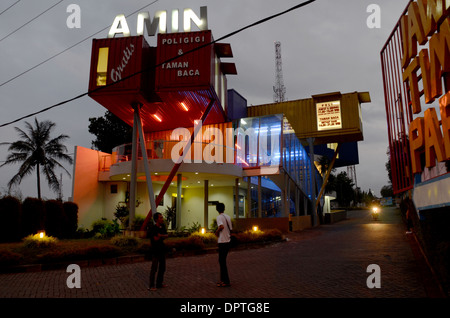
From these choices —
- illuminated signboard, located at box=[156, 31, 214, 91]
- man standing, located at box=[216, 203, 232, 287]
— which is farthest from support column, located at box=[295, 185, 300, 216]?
man standing, located at box=[216, 203, 232, 287]

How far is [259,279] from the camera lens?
8.32 m

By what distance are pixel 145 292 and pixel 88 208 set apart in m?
17.7

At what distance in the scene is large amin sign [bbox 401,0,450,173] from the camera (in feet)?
22.5

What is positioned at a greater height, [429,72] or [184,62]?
[184,62]

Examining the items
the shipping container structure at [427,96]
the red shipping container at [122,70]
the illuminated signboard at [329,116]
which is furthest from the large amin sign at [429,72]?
the illuminated signboard at [329,116]

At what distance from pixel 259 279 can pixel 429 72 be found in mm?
6227

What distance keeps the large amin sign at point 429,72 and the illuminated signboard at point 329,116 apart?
21.6m

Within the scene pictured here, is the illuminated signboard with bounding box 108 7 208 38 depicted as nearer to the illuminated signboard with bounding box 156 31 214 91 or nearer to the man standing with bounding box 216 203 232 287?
the illuminated signboard with bounding box 156 31 214 91

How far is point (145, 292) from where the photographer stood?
7191mm

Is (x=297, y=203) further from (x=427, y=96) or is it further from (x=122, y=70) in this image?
(x=427, y=96)

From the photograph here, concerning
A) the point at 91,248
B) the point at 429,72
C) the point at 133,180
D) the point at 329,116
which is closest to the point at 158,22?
the point at 133,180

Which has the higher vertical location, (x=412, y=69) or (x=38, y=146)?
(x=38, y=146)
